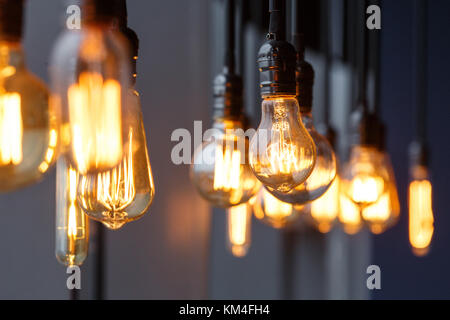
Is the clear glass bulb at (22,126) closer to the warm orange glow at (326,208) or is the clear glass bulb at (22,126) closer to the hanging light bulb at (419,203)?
the warm orange glow at (326,208)

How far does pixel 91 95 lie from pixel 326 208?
147 centimetres

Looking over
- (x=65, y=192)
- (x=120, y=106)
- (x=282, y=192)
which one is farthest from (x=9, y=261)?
(x=120, y=106)

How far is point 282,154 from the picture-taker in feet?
2.08

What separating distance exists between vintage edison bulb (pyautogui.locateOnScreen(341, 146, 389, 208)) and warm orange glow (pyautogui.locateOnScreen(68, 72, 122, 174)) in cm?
101

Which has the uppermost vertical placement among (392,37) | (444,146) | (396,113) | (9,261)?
(392,37)

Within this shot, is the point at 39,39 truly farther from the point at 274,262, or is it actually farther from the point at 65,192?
the point at 274,262

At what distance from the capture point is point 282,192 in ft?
2.25

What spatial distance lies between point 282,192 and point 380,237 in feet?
8.98

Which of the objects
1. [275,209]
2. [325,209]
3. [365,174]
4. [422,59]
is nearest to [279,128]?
[275,209]

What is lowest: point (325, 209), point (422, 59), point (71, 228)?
point (71, 228)

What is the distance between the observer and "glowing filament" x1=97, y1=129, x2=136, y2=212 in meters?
0.60

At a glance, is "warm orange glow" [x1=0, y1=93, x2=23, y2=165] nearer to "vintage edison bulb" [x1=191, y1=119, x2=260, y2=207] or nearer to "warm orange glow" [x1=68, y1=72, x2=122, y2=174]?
"warm orange glow" [x1=68, y1=72, x2=122, y2=174]

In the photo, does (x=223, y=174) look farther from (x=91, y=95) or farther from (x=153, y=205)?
(x=153, y=205)

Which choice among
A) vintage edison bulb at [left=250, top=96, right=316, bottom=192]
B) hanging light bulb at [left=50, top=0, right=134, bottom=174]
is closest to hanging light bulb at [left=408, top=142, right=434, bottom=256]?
vintage edison bulb at [left=250, top=96, right=316, bottom=192]
